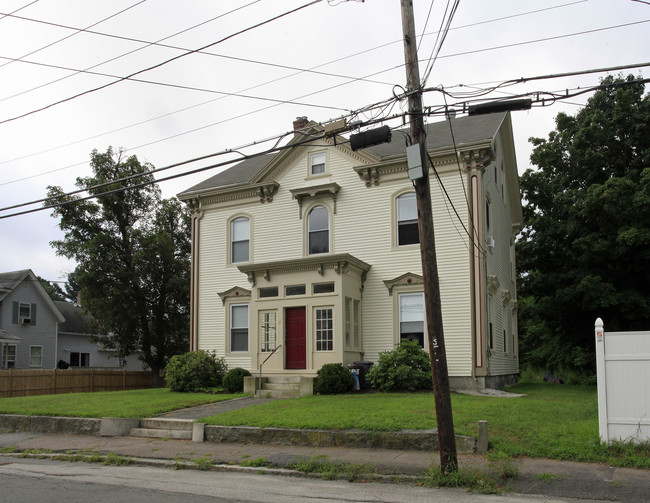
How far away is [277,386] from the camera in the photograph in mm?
19078

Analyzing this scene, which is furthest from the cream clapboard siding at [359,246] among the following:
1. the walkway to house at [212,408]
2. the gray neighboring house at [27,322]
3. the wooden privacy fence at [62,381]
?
the gray neighboring house at [27,322]

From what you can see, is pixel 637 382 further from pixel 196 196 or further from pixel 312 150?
pixel 196 196

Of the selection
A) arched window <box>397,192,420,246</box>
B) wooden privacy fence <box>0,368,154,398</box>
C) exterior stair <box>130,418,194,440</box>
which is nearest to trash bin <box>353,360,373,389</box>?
arched window <box>397,192,420,246</box>

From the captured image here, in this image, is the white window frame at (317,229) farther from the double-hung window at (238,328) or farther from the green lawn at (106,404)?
the green lawn at (106,404)

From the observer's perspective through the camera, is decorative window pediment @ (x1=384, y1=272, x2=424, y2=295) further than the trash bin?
Yes

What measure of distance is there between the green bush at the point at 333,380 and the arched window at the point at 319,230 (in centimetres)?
464

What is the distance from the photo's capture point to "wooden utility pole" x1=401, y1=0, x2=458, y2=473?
30.1 feet

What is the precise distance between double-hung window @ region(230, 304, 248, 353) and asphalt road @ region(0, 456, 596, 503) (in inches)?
444

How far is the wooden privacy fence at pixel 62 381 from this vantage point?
79.1ft

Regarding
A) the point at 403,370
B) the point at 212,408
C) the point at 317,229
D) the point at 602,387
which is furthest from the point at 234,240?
the point at 602,387

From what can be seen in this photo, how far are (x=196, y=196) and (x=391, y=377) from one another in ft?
34.9

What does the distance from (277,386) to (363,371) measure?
9.03ft

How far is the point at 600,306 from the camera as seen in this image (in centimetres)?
2369

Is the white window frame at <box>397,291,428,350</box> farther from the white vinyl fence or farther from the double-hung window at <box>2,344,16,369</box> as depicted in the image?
the double-hung window at <box>2,344,16,369</box>
